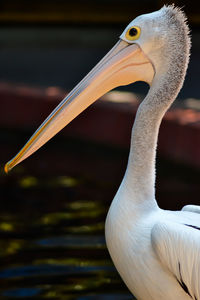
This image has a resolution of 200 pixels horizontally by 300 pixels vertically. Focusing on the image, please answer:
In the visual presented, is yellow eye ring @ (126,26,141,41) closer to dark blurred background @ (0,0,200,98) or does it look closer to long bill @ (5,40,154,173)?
long bill @ (5,40,154,173)

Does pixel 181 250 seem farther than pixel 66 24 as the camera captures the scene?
No

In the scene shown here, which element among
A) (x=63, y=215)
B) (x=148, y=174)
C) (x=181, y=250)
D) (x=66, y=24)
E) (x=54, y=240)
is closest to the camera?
(x=181, y=250)

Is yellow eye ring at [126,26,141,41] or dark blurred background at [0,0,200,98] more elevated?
dark blurred background at [0,0,200,98]

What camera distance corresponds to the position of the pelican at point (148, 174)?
10.3 feet

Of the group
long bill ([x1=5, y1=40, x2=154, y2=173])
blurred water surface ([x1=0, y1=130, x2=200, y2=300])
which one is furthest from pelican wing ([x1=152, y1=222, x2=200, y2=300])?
blurred water surface ([x1=0, y1=130, x2=200, y2=300])

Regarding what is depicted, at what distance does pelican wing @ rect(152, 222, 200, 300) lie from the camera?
122 inches

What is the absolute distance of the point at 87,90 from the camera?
3461 mm

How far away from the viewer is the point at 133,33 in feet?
11.2

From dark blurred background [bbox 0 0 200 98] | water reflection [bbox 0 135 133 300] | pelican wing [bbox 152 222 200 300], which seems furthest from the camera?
dark blurred background [bbox 0 0 200 98]

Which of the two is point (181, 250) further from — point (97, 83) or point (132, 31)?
point (132, 31)

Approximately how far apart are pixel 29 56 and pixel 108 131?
4.78 meters

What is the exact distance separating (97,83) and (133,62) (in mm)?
187

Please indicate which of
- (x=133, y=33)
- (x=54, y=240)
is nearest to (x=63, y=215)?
(x=54, y=240)

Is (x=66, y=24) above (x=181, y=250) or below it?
above
